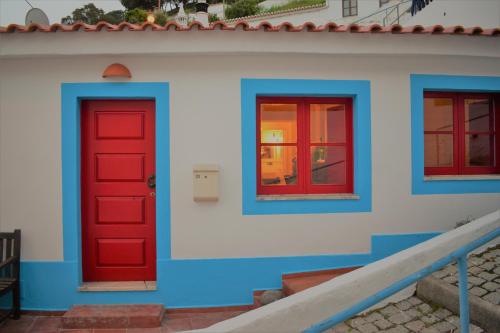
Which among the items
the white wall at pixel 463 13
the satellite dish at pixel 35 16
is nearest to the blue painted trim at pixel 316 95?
the satellite dish at pixel 35 16

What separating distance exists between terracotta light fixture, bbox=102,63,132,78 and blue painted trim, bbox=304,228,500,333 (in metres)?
3.83

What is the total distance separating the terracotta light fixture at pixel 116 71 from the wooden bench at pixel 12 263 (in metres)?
2.15

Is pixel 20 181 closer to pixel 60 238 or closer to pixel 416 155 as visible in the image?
pixel 60 238

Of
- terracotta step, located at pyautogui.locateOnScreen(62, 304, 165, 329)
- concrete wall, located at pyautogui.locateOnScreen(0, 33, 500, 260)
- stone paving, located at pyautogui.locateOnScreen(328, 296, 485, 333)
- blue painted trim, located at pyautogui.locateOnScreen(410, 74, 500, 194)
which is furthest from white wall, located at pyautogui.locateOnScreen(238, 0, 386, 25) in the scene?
stone paving, located at pyautogui.locateOnScreen(328, 296, 485, 333)

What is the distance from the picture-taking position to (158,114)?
475 centimetres

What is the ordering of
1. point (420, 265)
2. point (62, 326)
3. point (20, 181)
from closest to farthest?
point (420, 265) → point (62, 326) → point (20, 181)

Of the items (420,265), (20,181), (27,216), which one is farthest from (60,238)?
(420,265)

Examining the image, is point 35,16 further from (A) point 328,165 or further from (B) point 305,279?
(B) point 305,279

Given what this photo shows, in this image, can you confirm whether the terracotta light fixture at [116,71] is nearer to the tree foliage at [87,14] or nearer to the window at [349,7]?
the window at [349,7]

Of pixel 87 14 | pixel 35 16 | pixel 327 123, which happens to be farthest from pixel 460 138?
pixel 87 14

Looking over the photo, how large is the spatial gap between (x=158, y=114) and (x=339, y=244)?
279 centimetres

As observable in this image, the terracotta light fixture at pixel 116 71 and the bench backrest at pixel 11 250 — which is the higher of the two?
the terracotta light fixture at pixel 116 71

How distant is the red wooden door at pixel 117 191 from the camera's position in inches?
192

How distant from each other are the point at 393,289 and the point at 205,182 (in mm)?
2975
